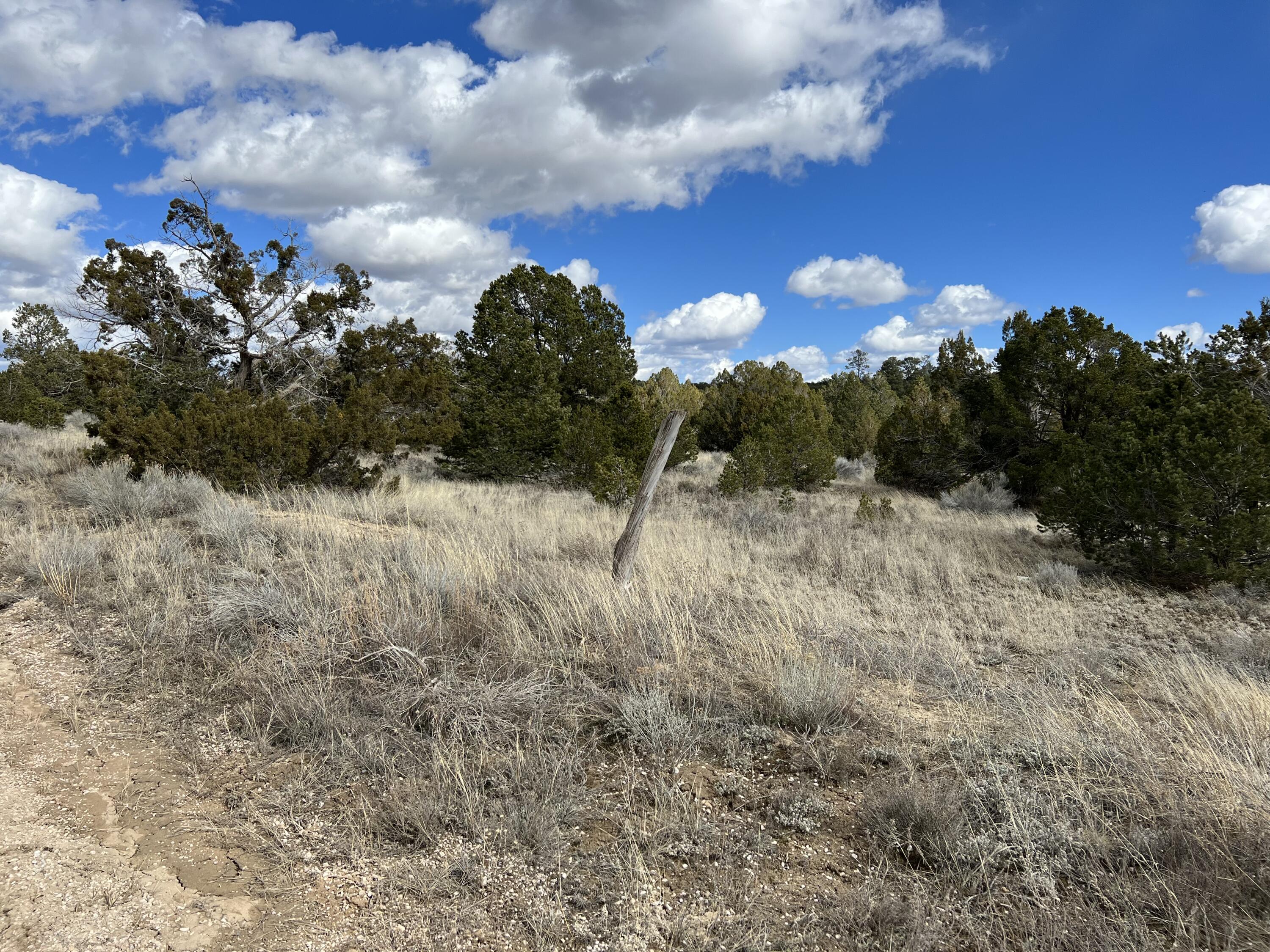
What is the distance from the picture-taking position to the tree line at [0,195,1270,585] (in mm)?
7887

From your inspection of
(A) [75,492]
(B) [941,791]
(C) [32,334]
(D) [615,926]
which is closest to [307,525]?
(A) [75,492]

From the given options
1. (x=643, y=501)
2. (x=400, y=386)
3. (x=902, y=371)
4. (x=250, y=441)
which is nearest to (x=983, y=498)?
(x=643, y=501)

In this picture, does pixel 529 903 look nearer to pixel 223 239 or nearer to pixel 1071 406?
pixel 223 239

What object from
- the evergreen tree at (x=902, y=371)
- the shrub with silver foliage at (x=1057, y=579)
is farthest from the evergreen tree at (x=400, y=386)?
the evergreen tree at (x=902, y=371)

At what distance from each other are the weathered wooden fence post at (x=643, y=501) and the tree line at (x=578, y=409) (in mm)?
5707

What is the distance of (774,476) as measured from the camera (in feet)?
55.0

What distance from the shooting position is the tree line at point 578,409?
7.89m

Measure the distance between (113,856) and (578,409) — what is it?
47.2ft

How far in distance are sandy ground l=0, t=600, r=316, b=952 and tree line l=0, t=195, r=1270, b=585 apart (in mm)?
7028

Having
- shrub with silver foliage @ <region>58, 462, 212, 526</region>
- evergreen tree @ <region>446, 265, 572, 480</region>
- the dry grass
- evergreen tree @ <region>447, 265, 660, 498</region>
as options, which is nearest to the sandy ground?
the dry grass

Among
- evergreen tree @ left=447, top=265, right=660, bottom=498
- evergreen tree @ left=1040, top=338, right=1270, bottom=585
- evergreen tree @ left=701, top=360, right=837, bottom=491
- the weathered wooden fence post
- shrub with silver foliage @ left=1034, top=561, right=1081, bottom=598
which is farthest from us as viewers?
evergreen tree @ left=701, top=360, right=837, bottom=491

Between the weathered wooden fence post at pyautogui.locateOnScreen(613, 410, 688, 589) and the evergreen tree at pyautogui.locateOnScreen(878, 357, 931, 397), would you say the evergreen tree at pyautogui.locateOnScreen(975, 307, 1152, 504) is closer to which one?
the weathered wooden fence post at pyautogui.locateOnScreen(613, 410, 688, 589)

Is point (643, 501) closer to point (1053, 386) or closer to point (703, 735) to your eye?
point (703, 735)

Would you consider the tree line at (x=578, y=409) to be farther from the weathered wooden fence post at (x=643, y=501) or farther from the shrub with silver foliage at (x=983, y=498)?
the weathered wooden fence post at (x=643, y=501)
